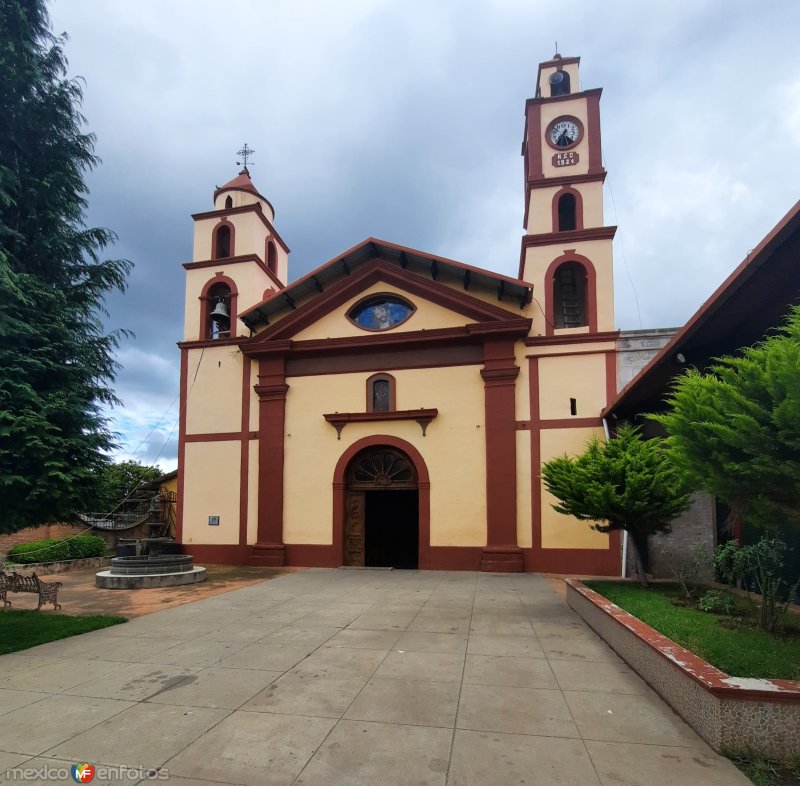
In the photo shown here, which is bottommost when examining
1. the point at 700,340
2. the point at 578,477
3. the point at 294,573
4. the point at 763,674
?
the point at 294,573

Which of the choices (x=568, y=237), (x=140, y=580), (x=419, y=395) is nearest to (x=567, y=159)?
(x=568, y=237)

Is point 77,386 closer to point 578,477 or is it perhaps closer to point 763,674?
point 578,477

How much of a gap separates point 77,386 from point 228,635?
451 cm

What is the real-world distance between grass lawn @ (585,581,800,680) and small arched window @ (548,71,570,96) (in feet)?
53.5

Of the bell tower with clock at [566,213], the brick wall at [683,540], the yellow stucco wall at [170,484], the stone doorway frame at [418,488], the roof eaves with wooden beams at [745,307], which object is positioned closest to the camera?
the roof eaves with wooden beams at [745,307]

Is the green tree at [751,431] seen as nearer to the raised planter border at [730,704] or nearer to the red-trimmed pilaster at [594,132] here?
the raised planter border at [730,704]

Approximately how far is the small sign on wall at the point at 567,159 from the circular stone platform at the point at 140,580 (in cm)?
1588

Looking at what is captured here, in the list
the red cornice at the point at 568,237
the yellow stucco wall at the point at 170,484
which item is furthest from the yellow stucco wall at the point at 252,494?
the yellow stucco wall at the point at 170,484

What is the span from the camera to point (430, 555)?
1515cm

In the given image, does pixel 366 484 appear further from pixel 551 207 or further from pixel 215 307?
pixel 551 207

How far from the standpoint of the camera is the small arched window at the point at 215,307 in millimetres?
18547

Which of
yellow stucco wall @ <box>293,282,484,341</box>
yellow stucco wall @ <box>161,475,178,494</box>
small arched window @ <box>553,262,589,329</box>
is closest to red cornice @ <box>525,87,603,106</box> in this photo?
small arched window @ <box>553,262,589,329</box>

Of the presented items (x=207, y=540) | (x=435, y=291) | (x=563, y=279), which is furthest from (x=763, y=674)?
(x=207, y=540)

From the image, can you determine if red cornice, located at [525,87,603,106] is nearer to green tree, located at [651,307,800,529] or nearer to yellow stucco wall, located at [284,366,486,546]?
yellow stucco wall, located at [284,366,486,546]
